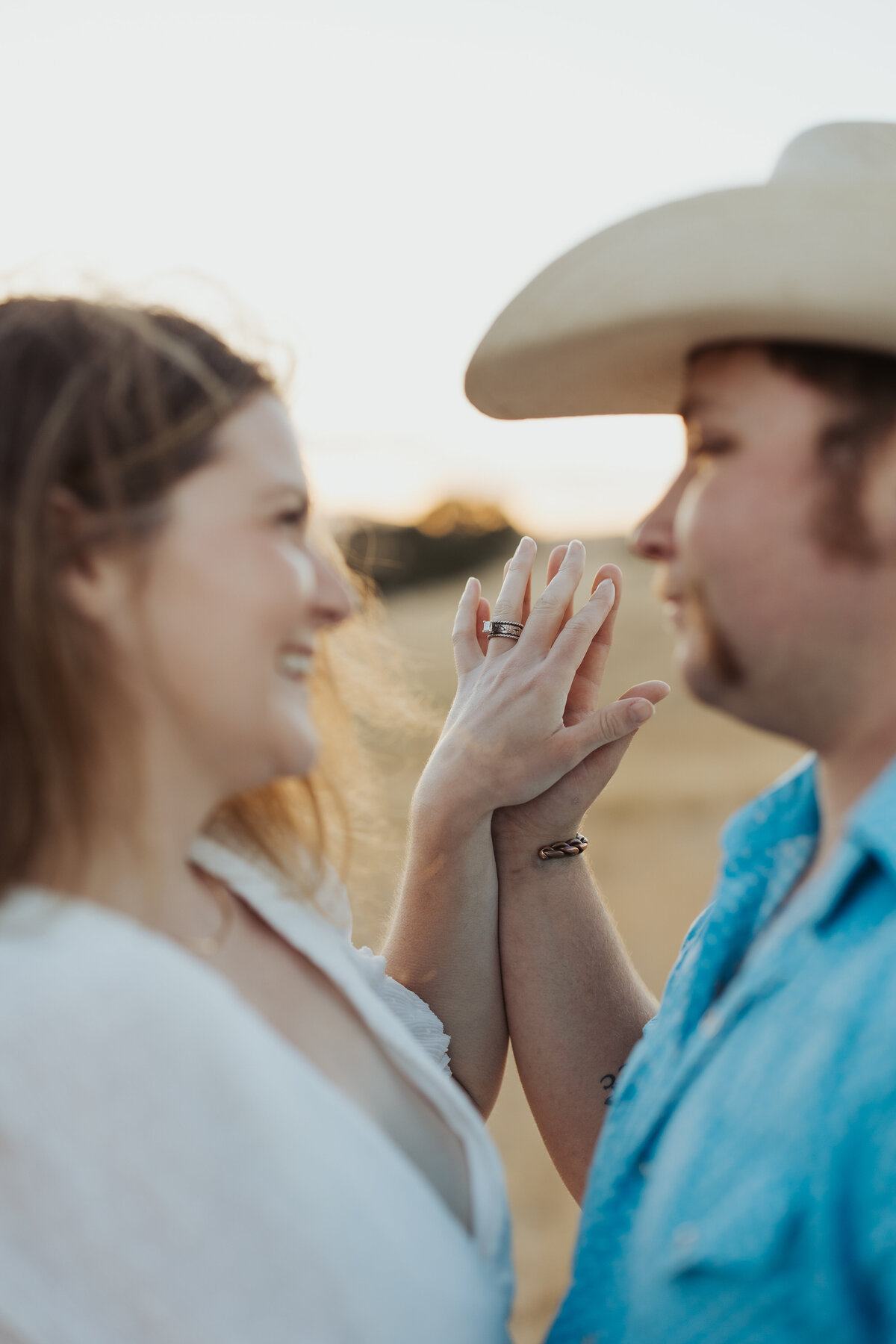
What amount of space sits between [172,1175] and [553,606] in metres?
1.29

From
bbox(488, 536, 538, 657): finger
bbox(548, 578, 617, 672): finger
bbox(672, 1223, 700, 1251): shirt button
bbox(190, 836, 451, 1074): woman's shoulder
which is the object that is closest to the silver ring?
bbox(488, 536, 538, 657): finger

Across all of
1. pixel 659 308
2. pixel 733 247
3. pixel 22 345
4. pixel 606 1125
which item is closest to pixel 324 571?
pixel 22 345

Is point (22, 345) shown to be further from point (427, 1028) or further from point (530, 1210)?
point (530, 1210)

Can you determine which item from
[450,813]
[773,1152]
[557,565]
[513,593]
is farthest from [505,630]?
[773,1152]

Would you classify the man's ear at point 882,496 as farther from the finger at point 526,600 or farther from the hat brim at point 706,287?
the finger at point 526,600

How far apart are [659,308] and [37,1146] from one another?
129 cm

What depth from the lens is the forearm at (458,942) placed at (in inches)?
84.6

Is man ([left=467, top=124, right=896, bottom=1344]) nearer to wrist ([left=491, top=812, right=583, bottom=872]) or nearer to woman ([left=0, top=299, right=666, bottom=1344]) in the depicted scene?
woman ([left=0, top=299, right=666, bottom=1344])

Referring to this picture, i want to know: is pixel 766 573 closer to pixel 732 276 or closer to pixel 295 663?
pixel 732 276

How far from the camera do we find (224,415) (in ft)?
4.65

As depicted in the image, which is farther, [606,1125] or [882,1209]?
[606,1125]

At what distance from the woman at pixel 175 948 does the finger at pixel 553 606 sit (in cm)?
68

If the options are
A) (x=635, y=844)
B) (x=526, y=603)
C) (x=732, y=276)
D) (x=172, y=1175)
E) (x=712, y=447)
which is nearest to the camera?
(x=172, y=1175)

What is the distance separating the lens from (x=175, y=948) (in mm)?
1329
